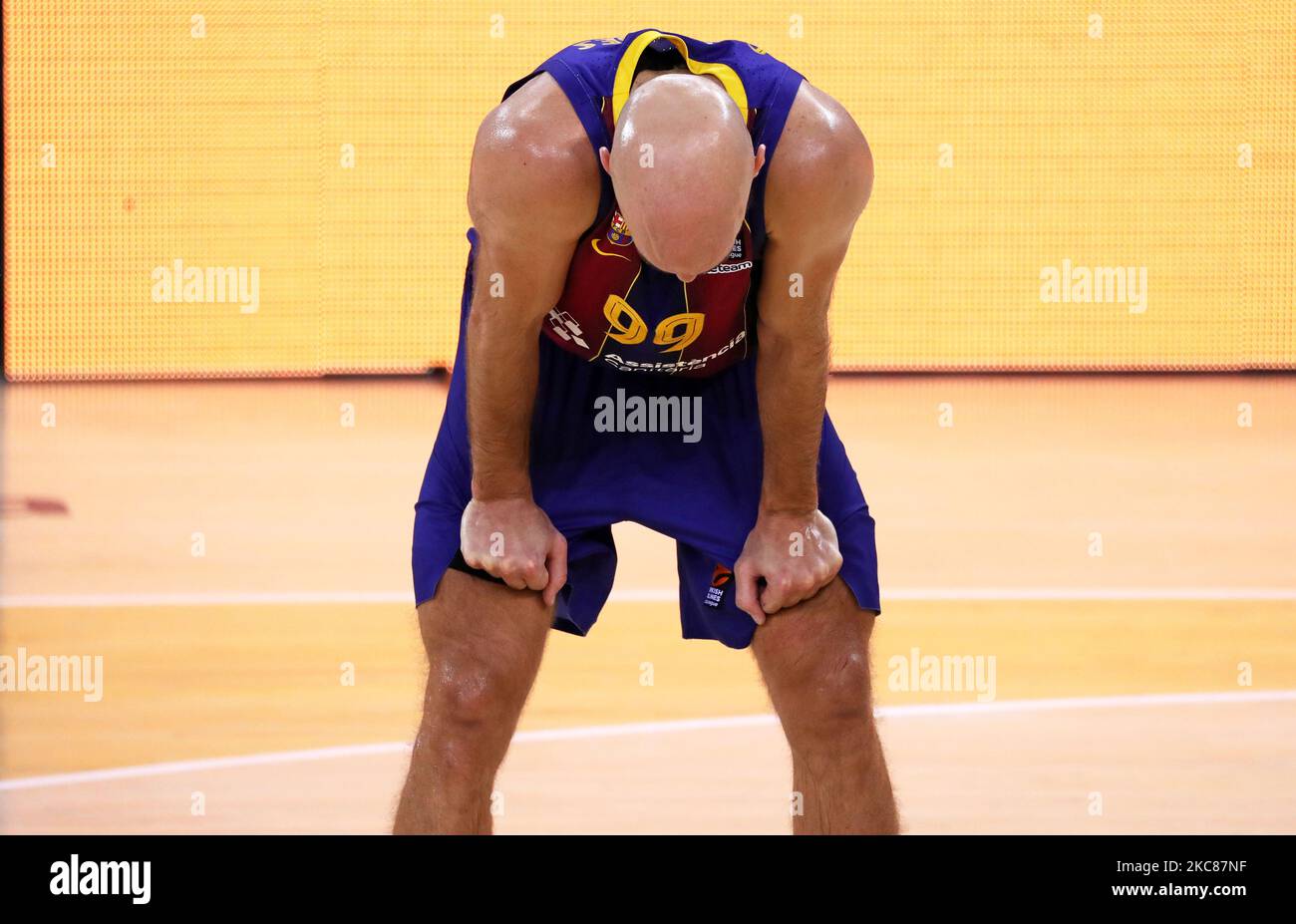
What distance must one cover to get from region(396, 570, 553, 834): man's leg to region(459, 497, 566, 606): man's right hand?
1.9 inches

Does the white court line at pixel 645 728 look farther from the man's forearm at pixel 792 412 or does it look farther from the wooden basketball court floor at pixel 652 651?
the man's forearm at pixel 792 412

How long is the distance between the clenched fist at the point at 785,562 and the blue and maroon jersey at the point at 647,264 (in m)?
0.36

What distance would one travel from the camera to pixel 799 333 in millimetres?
3047

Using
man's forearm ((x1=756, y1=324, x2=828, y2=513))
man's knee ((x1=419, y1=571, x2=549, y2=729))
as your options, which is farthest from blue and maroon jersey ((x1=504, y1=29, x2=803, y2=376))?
man's knee ((x1=419, y1=571, x2=549, y2=729))

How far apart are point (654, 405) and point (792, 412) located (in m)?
0.38

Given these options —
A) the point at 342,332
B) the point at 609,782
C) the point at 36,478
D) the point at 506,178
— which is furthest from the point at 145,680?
the point at 342,332

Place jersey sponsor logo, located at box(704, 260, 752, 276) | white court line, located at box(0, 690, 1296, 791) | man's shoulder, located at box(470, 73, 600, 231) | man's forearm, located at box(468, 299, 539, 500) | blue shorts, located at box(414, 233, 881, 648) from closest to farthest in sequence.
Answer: man's shoulder, located at box(470, 73, 600, 231), jersey sponsor logo, located at box(704, 260, 752, 276), man's forearm, located at box(468, 299, 539, 500), blue shorts, located at box(414, 233, 881, 648), white court line, located at box(0, 690, 1296, 791)

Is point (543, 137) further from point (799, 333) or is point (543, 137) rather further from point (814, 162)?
point (799, 333)

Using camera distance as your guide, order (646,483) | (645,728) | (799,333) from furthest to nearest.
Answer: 1. (645,728)
2. (646,483)
3. (799,333)

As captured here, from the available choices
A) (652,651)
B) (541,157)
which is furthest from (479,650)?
(652,651)

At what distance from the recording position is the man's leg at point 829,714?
3.18 metres

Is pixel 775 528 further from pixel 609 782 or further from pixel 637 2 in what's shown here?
pixel 637 2

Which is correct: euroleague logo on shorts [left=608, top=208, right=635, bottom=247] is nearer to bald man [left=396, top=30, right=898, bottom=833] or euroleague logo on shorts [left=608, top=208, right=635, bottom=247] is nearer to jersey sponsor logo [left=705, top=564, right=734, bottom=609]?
bald man [left=396, top=30, right=898, bottom=833]

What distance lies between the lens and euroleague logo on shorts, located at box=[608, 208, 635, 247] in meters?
2.90
